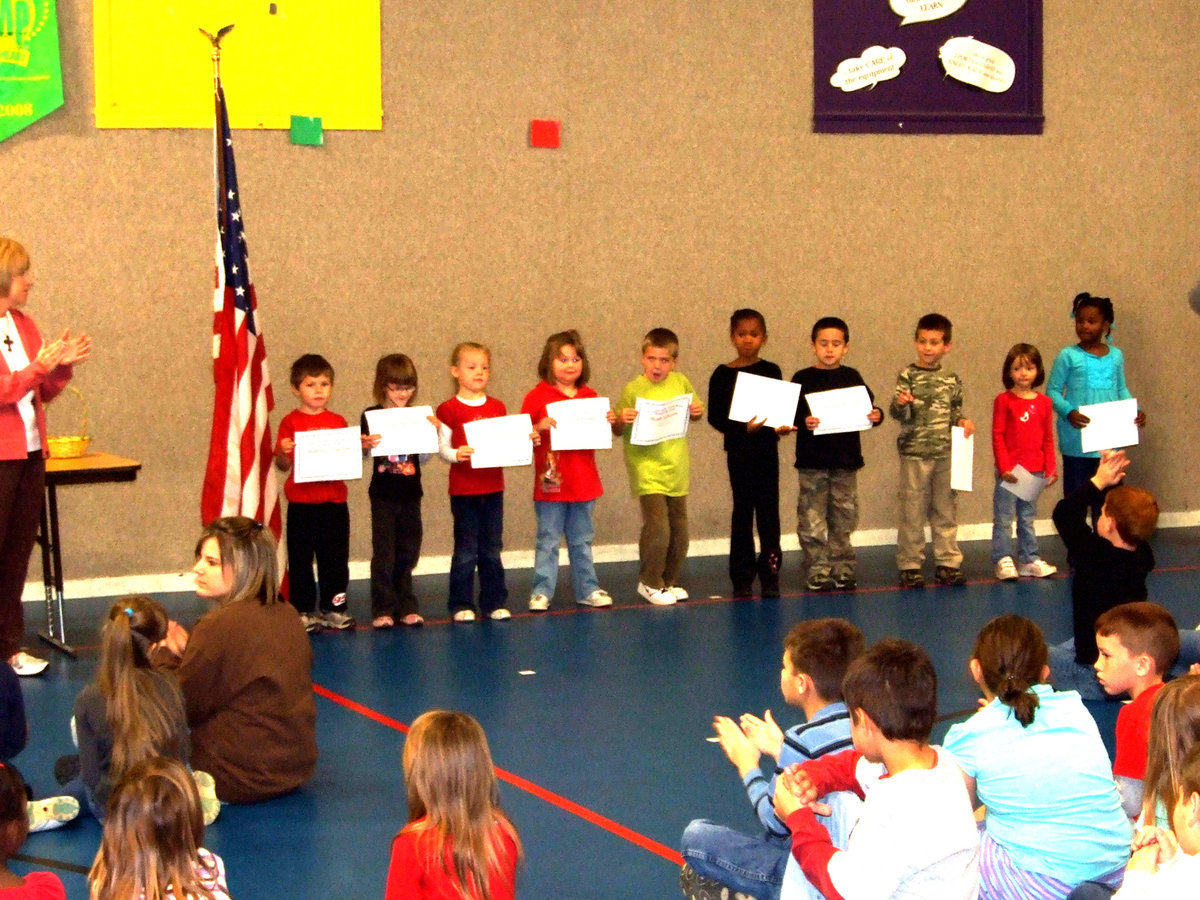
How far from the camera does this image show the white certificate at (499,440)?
748cm

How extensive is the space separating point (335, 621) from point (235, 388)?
1.24 m

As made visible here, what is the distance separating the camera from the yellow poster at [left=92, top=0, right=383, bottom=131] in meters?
8.11

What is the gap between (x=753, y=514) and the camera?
8.16m

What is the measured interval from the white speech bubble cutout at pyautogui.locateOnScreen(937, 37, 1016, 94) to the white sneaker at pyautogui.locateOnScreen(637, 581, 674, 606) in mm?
4117

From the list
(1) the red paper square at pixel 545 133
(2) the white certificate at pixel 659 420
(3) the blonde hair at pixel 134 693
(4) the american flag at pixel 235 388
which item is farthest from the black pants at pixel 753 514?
(3) the blonde hair at pixel 134 693

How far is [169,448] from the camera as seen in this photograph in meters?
8.40

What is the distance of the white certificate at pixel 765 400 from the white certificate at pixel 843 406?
0.19 meters

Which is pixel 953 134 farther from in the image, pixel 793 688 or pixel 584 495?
pixel 793 688

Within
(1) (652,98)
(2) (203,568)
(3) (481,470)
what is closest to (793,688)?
(2) (203,568)

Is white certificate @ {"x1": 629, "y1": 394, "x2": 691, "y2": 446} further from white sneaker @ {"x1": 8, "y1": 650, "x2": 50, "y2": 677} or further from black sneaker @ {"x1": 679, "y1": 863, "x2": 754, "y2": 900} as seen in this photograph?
black sneaker @ {"x1": 679, "y1": 863, "x2": 754, "y2": 900}

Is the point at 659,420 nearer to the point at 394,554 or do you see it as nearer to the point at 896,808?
the point at 394,554

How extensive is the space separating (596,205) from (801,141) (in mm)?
1425

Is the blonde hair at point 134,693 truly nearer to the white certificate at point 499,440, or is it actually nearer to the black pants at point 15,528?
the black pants at point 15,528

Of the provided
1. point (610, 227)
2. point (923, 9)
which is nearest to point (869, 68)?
point (923, 9)
